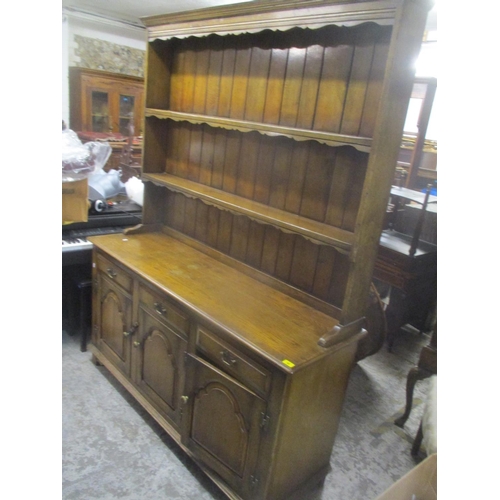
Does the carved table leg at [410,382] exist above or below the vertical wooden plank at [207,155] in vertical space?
below

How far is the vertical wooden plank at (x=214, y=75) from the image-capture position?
1975 millimetres

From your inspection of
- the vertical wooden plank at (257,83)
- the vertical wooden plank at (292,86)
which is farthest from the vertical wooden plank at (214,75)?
the vertical wooden plank at (292,86)

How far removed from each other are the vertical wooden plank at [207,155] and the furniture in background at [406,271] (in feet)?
4.38

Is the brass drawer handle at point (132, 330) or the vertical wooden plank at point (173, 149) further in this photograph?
the vertical wooden plank at point (173, 149)

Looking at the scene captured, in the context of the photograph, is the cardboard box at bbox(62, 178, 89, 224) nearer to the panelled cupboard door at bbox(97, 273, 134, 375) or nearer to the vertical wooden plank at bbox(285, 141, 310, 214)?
the panelled cupboard door at bbox(97, 273, 134, 375)

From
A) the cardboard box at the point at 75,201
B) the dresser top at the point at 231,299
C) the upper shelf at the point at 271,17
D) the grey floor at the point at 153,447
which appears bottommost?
the grey floor at the point at 153,447

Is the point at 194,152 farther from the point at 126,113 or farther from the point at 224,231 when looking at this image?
the point at 126,113

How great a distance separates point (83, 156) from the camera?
2.52m

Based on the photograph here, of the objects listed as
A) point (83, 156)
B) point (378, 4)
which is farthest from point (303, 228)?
point (83, 156)

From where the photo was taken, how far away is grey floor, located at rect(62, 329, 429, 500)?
1.76m

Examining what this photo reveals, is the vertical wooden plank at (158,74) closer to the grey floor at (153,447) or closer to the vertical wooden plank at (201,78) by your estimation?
the vertical wooden plank at (201,78)
